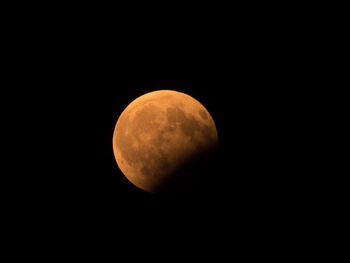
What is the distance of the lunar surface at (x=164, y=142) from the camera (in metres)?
4.18

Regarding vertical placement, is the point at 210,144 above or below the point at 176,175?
above

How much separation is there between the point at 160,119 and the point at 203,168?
1120 mm

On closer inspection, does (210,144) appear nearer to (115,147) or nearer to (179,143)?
(179,143)

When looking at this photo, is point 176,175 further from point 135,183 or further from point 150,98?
point 150,98

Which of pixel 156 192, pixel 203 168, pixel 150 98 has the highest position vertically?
pixel 150 98

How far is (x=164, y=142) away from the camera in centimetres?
415

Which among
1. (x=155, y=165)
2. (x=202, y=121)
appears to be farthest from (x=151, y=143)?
(x=202, y=121)

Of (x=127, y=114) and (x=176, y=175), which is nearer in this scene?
(x=176, y=175)

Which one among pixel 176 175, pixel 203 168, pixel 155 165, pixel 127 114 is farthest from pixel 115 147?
pixel 203 168

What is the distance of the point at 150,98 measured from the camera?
4559 mm

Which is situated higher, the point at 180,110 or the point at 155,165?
the point at 180,110

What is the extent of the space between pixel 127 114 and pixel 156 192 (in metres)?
1.43

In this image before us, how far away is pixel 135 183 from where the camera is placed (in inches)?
185

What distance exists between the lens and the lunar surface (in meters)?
4.18
